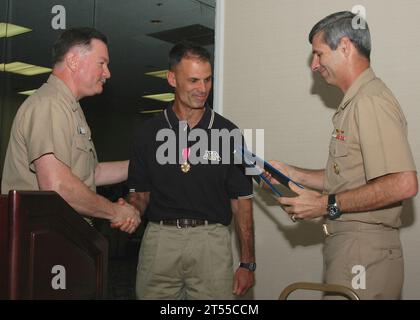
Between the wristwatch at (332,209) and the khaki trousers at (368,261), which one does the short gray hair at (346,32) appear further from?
the khaki trousers at (368,261)

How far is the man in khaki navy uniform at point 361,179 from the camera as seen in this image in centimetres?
183

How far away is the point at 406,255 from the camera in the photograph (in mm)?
2707

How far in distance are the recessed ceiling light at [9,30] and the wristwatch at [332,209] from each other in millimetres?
2469

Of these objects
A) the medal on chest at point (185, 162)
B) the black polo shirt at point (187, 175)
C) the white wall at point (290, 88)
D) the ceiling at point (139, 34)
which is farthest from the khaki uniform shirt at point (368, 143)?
the ceiling at point (139, 34)

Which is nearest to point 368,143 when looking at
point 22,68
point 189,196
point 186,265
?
point 189,196

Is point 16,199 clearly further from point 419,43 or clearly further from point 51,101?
point 419,43

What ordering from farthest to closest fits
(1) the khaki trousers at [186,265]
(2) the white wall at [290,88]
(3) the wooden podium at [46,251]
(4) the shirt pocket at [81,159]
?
1. (2) the white wall at [290,88]
2. (1) the khaki trousers at [186,265]
3. (4) the shirt pocket at [81,159]
4. (3) the wooden podium at [46,251]

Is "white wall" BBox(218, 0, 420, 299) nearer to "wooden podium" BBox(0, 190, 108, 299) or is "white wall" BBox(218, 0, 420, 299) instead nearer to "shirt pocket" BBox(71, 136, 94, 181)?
"shirt pocket" BBox(71, 136, 94, 181)

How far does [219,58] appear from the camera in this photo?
3.45 meters

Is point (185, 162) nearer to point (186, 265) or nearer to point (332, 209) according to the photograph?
point (186, 265)

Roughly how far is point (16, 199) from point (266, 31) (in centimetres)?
242

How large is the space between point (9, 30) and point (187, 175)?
69.6 inches

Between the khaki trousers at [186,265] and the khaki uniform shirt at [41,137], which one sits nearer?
the khaki uniform shirt at [41,137]
